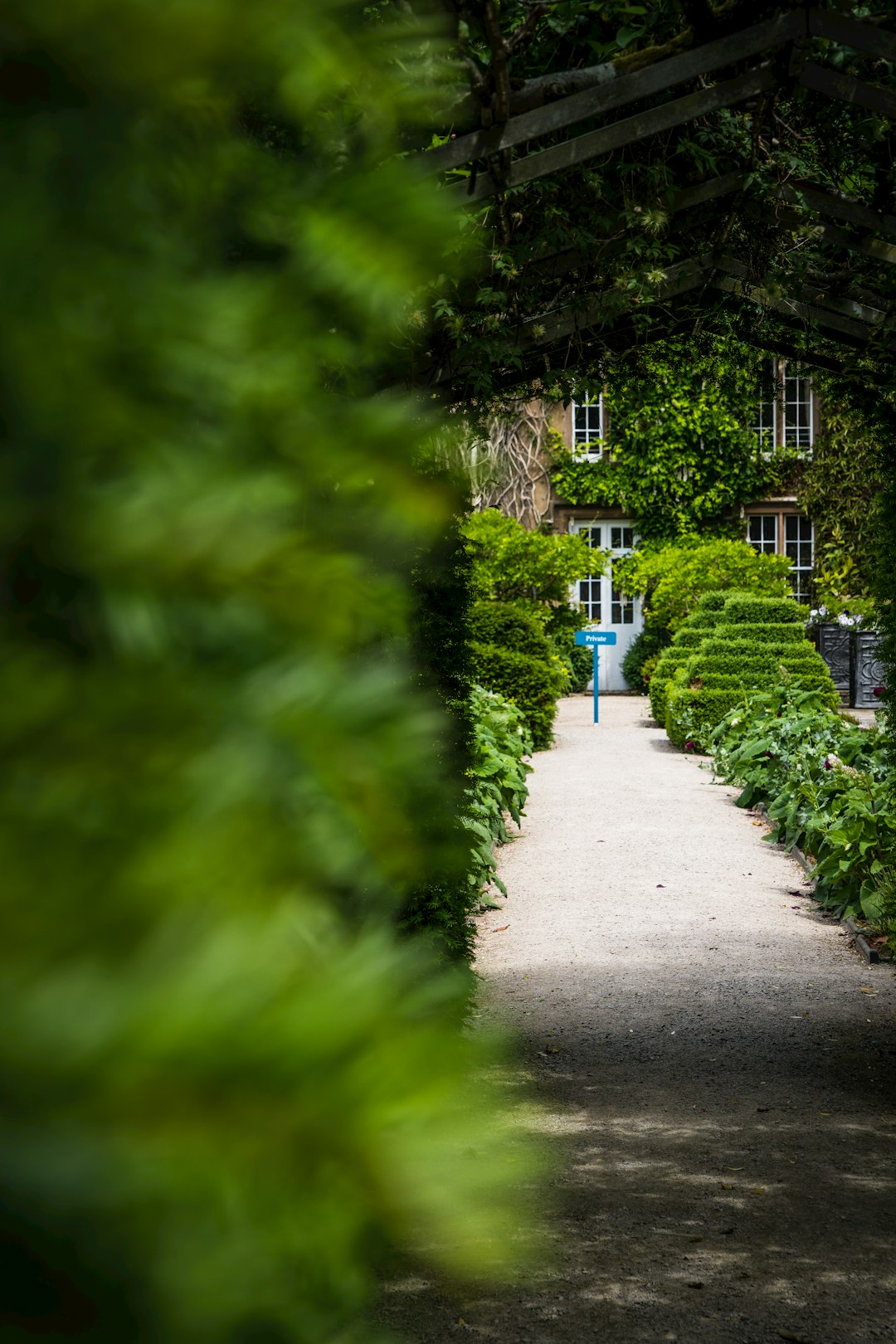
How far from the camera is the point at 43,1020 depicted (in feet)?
0.73

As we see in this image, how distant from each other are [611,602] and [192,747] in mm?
25752

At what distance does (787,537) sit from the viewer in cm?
2569

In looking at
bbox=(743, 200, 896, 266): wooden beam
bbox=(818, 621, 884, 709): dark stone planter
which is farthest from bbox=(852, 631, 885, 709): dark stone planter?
bbox=(743, 200, 896, 266): wooden beam

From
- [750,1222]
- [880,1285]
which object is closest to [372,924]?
[880,1285]

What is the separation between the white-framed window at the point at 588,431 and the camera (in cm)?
2567

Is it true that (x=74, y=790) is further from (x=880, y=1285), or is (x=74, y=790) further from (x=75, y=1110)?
(x=880, y=1285)

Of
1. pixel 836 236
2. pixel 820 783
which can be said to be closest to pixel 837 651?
pixel 820 783

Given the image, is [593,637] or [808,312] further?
[593,637]

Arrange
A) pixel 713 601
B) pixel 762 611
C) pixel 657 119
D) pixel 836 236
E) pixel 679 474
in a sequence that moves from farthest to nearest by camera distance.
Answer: pixel 679 474, pixel 713 601, pixel 762 611, pixel 836 236, pixel 657 119

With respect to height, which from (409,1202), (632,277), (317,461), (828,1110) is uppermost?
(632,277)

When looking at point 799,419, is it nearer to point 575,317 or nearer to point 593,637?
point 593,637

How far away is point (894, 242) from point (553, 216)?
1.56 metres

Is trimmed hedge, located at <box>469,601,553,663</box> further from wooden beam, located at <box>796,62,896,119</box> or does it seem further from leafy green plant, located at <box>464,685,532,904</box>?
wooden beam, located at <box>796,62,896,119</box>

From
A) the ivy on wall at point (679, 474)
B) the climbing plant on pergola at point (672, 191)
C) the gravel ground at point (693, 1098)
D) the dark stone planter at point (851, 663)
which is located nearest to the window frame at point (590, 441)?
the ivy on wall at point (679, 474)
